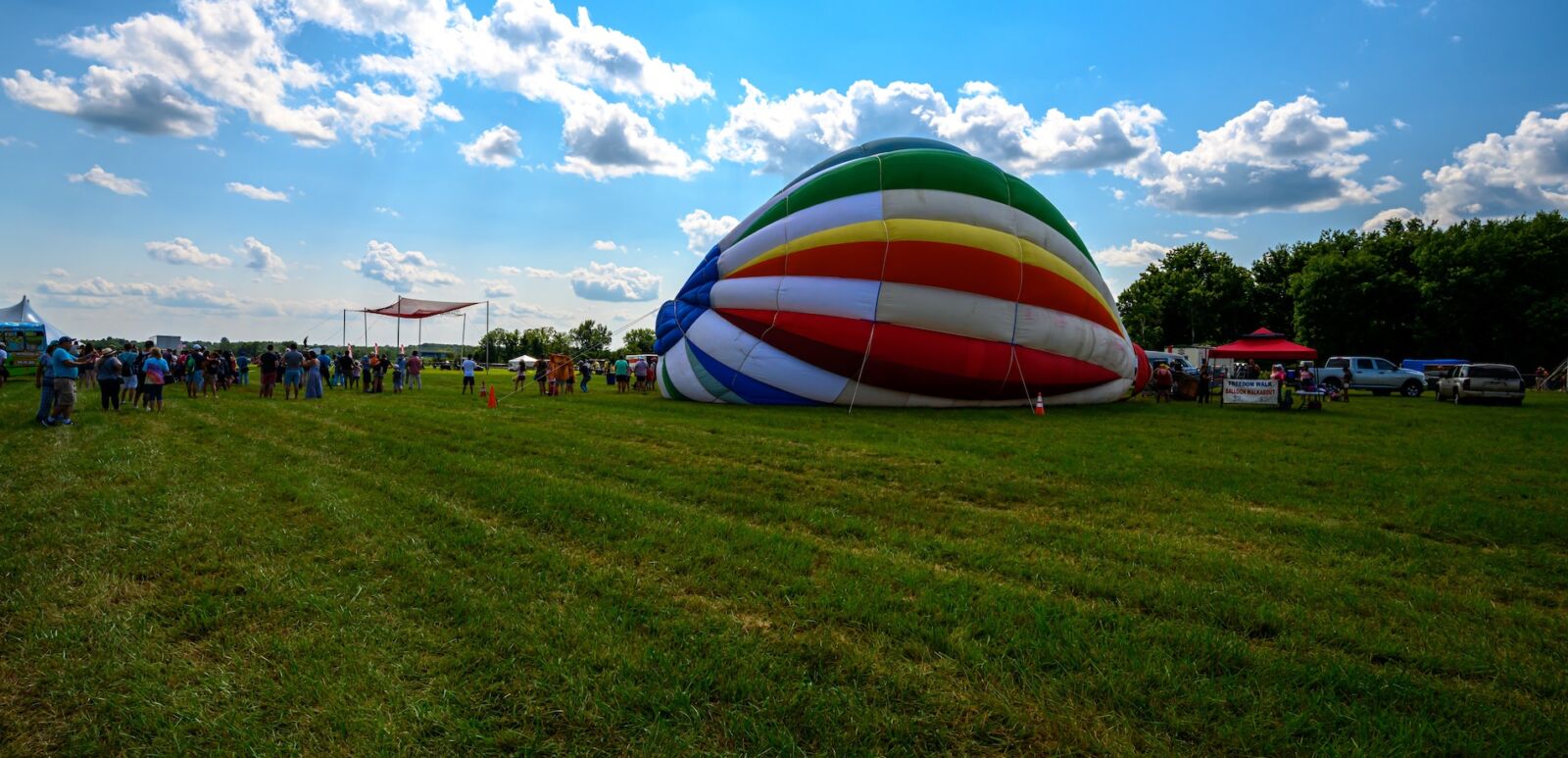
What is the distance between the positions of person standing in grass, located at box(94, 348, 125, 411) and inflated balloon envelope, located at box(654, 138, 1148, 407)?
38.8ft

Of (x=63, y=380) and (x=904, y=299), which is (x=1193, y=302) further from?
(x=63, y=380)

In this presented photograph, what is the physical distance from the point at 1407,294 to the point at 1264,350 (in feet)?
105

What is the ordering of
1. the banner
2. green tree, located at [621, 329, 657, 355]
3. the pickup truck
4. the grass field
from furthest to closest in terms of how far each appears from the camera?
green tree, located at [621, 329, 657, 355], the pickup truck, the banner, the grass field

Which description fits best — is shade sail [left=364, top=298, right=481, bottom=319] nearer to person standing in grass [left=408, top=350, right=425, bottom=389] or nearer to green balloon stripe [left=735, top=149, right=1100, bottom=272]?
person standing in grass [left=408, top=350, right=425, bottom=389]

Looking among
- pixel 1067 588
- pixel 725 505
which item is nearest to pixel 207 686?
pixel 725 505

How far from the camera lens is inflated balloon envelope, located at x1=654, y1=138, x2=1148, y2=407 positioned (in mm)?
14922

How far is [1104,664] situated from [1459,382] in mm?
27325

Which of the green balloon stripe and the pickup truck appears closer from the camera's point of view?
the green balloon stripe

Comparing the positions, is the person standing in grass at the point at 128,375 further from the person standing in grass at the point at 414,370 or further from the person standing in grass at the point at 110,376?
the person standing in grass at the point at 414,370

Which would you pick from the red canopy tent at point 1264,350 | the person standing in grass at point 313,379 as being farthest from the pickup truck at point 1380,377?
the person standing in grass at point 313,379

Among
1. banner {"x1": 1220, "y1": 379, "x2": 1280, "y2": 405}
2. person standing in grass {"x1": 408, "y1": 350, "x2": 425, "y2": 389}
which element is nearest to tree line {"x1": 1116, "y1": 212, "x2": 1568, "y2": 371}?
banner {"x1": 1220, "y1": 379, "x2": 1280, "y2": 405}

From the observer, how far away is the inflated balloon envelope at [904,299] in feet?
49.0

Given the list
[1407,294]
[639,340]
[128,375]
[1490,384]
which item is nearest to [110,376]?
[128,375]

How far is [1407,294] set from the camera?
47656mm
